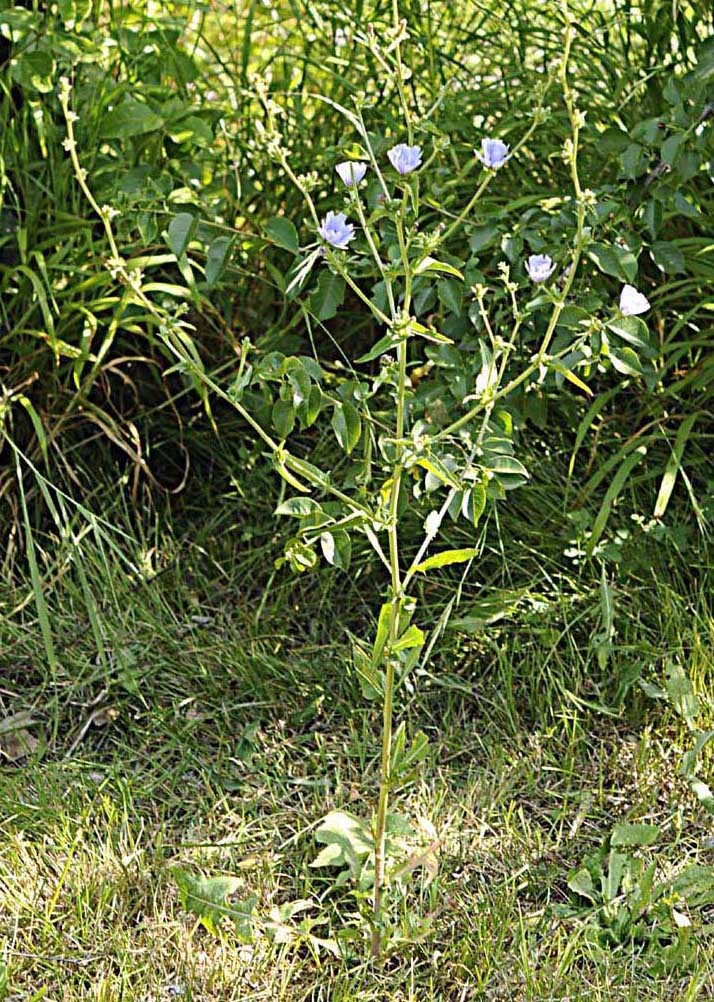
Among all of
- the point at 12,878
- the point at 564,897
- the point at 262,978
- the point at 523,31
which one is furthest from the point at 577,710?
the point at 523,31

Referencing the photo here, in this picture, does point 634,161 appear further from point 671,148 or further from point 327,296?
point 327,296

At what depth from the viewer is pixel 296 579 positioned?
227cm

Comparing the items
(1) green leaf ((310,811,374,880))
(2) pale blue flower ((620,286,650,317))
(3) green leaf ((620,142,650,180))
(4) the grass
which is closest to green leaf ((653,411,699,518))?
(4) the grass

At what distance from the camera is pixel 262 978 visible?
5.38ft

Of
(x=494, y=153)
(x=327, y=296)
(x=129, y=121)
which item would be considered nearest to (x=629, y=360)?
(x=494, y=153)

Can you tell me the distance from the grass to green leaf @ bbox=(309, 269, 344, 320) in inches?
21.3

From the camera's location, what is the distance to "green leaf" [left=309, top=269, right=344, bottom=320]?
6.43 feet

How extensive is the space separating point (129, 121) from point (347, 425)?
972mm

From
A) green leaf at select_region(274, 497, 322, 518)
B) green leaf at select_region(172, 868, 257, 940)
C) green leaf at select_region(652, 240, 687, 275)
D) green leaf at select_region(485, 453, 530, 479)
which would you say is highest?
green leaf at select_region(652, 240, 687, 275)

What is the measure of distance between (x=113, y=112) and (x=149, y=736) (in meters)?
1.13

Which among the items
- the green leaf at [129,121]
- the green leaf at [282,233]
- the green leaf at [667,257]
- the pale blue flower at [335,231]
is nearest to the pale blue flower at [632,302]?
the pale blue flower at [335,231]

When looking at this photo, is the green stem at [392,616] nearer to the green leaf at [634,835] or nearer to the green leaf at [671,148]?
the green leaf at [634,835]

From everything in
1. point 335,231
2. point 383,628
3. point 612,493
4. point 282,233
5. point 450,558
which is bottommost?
point 612,493

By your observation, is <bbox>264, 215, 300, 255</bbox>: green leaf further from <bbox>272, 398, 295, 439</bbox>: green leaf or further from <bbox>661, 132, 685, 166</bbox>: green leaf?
<bbox>661, 132, 685, 166</bbox>: green leaf
